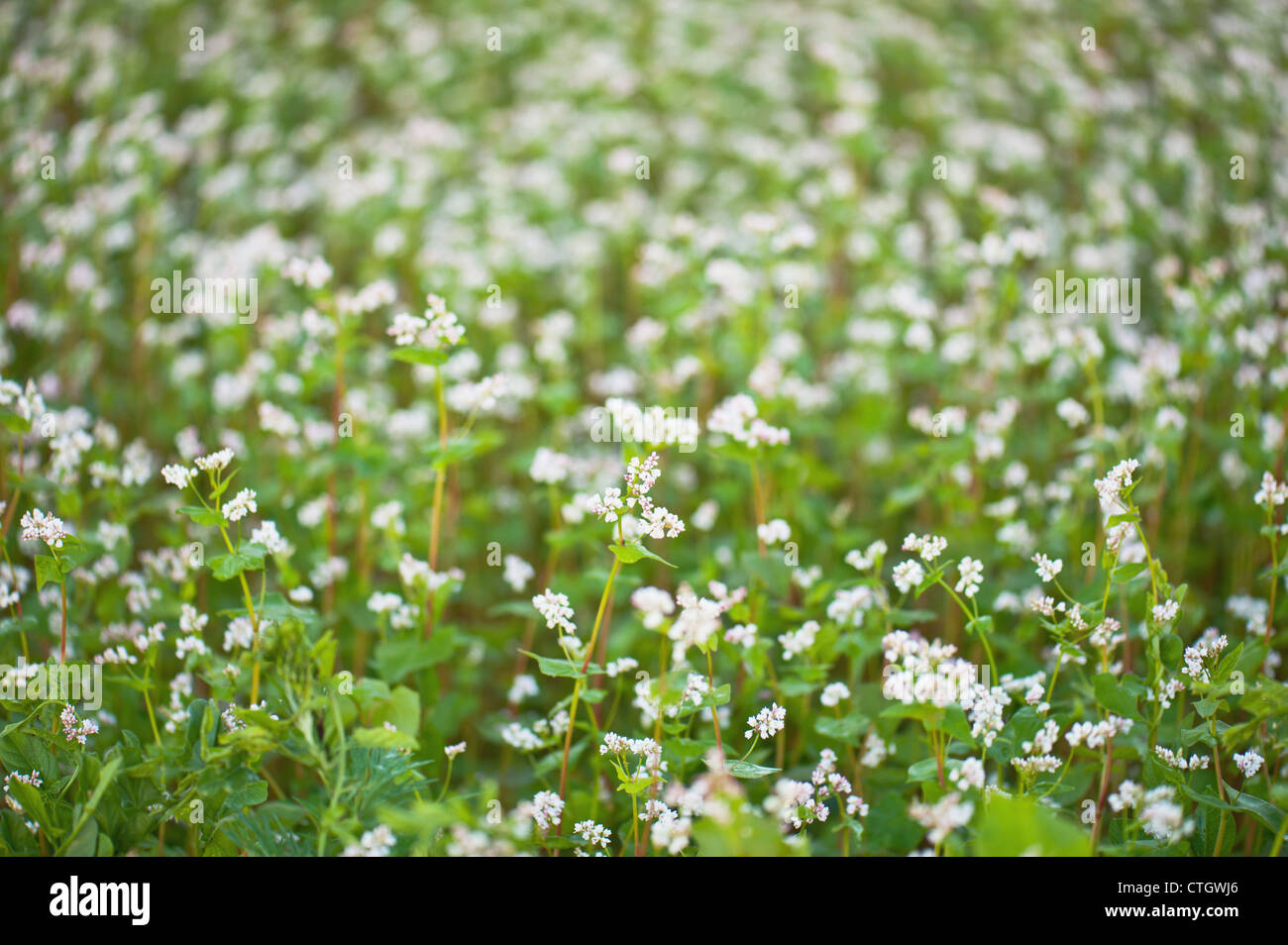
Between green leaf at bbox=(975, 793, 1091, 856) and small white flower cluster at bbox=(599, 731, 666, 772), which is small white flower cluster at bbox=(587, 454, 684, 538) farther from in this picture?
green leaf at bbox=(975, 793, 1091, 856)

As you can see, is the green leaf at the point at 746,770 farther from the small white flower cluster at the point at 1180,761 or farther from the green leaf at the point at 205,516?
the green leaf at the point at 205,516

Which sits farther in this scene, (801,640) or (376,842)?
(801,640)

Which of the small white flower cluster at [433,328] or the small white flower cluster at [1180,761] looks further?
the small white flower cluster at [433,328]

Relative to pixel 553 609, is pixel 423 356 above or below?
above

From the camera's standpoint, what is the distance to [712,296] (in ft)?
10.9

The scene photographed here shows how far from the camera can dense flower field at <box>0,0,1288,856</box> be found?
1666mm

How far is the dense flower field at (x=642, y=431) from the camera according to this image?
1.67 meters

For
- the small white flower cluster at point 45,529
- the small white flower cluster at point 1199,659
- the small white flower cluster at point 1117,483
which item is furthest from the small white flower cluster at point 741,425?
the small white flower cluster at point 45,529

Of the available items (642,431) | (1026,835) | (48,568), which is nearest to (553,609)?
(642,431)

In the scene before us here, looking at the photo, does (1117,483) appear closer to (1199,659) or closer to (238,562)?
(1199,659)

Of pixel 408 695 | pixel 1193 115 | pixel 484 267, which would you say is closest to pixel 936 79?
pixel 1193 115

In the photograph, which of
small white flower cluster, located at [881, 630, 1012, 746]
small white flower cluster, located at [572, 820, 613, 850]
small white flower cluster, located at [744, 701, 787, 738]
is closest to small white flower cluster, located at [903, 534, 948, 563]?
small white flower cluster, located at [881, 630, 1012, 746]

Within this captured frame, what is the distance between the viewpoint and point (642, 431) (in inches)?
71.9

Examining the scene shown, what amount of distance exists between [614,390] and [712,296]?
669 millimetres
